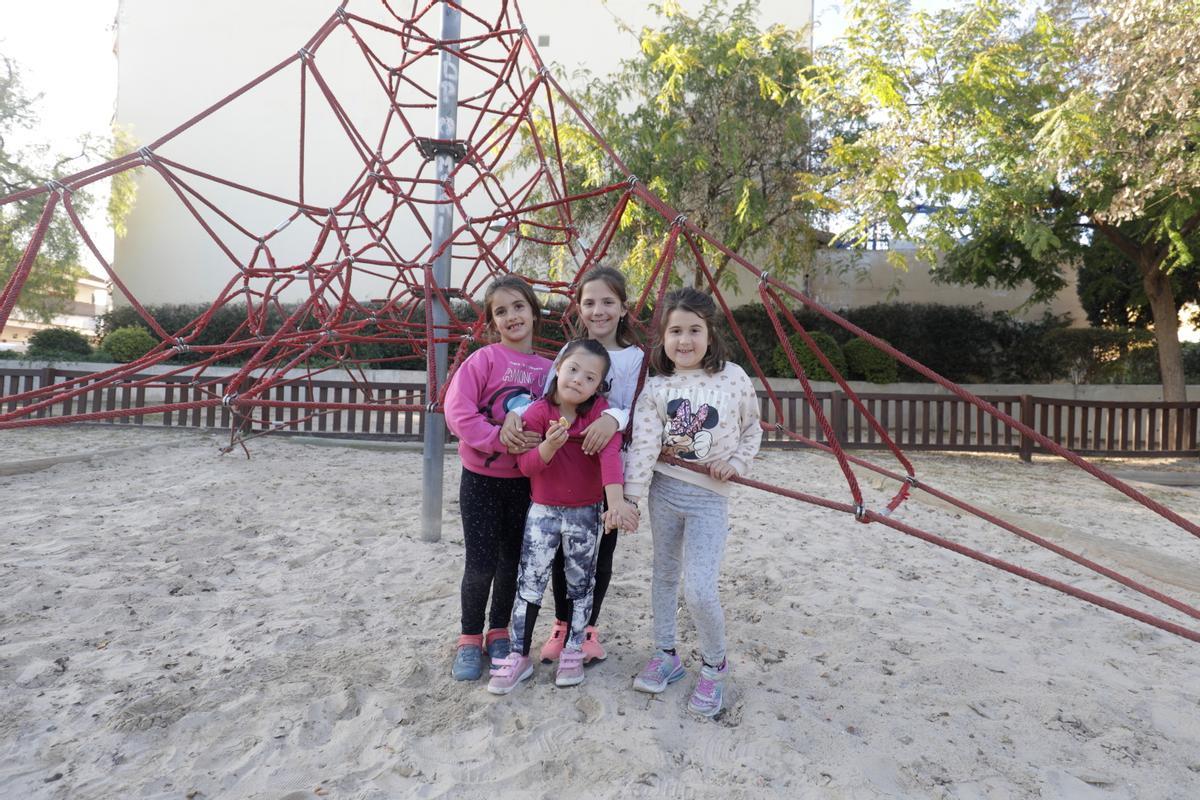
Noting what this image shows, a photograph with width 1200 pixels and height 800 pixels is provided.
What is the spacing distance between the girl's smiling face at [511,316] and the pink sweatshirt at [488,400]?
46 millimetres

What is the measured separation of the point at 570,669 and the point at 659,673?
0.23m

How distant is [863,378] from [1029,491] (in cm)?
558

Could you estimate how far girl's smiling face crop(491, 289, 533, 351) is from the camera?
1.91 metres

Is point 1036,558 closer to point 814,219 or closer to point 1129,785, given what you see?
point 1129,785

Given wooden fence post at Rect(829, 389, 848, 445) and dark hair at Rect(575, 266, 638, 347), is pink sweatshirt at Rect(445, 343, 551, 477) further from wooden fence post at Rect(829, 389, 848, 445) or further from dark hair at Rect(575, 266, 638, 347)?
wooden fence post at Rect(829, 389, 848, 445)

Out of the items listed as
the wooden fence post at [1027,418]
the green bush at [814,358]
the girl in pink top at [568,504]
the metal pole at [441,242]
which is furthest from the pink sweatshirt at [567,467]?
the green bush at [814,358]

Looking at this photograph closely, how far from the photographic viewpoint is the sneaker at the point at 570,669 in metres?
1.80

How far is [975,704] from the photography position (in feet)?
6.00

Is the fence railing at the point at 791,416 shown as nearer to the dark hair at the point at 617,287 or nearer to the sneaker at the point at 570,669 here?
the dark hair at the point at 617,287

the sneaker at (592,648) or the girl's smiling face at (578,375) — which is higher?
the girl's smiling face at (578,375)

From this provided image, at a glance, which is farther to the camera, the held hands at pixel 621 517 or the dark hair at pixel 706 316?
the dark hair at pixel 706 316

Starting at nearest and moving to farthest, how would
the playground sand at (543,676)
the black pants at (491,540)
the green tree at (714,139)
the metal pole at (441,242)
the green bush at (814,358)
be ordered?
1. the playground sand at (543,676)
2. the black pants at (491,540)
3. the metal pole at (441,242)
4. the green tree at (714,139)
5. the green bush at (814,358)

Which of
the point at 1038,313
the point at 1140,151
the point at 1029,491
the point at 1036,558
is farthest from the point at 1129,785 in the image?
the point at 1038,313

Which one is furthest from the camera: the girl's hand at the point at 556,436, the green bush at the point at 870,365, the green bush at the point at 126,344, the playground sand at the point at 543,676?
the green bush at the point at 870,365
